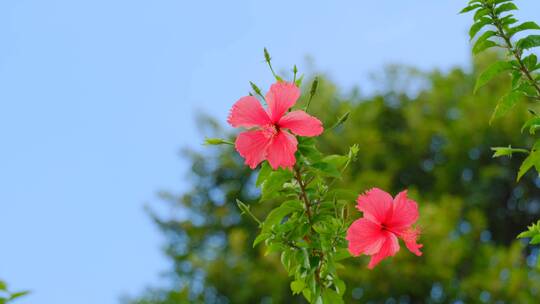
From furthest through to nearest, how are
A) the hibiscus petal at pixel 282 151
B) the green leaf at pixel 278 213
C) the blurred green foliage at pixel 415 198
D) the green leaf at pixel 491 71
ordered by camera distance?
the blurred green foliage at pixel 415 198 → the green leaf at pixel 491 71 → the green leaf at pixel 278 213 → the hibiscus petal at pixel 282 151

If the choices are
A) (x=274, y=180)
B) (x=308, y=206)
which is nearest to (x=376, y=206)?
(x=308, y=206)

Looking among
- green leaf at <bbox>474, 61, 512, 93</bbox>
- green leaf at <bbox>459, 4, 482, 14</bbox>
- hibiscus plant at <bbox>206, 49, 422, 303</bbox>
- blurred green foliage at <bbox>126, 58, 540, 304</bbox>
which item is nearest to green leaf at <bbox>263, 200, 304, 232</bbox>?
hibiscus plant at <bbox>206, 49, 422, 303</bbox>

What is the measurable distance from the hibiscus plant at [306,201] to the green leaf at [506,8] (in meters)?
0.55

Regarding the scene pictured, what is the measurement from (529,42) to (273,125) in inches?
29.5

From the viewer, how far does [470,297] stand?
1053cm

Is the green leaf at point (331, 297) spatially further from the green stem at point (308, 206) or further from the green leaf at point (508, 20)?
the green leaf at point (508, 20)

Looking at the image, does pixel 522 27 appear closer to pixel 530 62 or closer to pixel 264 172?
pixel 530 62

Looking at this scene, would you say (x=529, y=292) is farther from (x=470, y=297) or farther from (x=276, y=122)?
(x=276, y=122)

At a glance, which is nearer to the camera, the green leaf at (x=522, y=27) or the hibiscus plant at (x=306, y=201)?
the hibiscus plant at (x=306, y=201)

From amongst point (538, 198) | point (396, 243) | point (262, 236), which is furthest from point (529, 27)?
point (538, 198)

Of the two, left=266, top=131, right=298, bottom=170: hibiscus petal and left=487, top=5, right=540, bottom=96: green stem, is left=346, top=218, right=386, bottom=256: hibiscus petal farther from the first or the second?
left=487, top=5, right=540, bottom=96: green stem

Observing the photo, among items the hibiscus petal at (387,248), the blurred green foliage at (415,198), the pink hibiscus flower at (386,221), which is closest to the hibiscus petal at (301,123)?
the pink hibiscus flower at (386,221)

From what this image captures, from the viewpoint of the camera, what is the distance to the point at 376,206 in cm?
183

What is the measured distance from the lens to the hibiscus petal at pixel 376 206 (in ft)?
5.97
